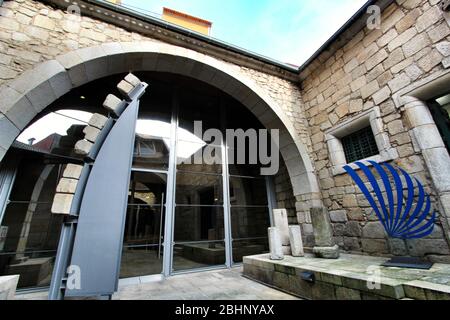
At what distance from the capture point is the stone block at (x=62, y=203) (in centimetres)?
172

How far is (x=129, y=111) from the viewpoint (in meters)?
2.36

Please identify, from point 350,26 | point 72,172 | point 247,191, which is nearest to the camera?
point 72,172

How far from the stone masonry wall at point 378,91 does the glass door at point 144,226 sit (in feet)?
10.8

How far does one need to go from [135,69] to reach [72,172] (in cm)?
240

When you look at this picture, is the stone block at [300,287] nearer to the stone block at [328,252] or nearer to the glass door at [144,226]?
the stone block at [328,252]

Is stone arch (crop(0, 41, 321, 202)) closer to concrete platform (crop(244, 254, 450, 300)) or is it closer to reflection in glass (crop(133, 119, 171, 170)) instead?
reflection in glass (crop(133, 119, 171, 170))

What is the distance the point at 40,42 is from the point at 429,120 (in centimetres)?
539

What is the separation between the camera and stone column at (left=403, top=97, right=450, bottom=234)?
2.39 metres

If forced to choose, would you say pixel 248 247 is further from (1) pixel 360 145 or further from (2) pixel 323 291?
(1) pixel 360 145

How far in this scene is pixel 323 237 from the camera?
310 cm

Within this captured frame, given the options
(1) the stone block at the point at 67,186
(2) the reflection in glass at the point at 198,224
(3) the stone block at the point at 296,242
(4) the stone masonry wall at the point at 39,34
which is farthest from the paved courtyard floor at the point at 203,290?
(4) the stone masonry wall at the point at 39,34

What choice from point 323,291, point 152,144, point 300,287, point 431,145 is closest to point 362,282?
point 323,291

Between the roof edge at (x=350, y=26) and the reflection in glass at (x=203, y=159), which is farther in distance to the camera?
the reflection in glass at (x=203, y=159)

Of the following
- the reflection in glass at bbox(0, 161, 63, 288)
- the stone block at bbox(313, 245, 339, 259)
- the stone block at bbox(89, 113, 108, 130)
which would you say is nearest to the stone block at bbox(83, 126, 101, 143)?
the stone block at bbox(89, 113, 108, 130)
